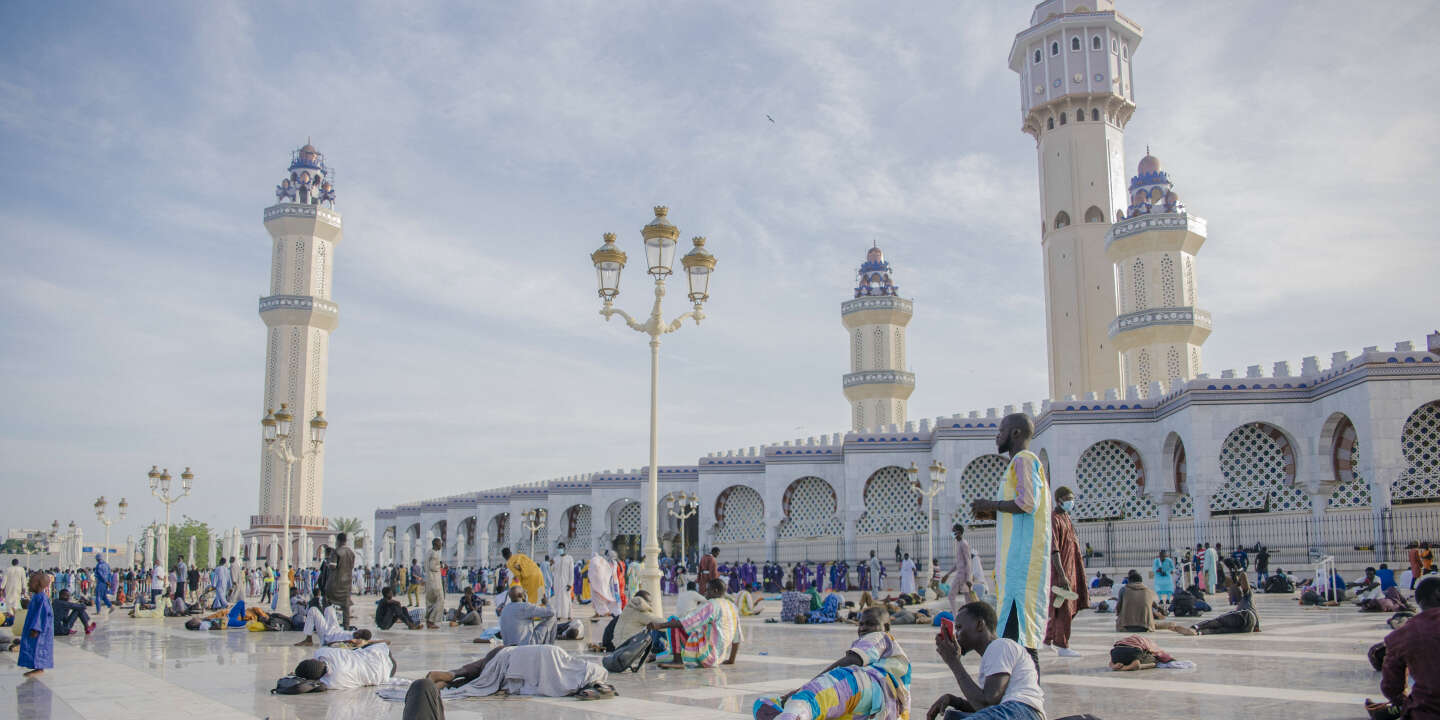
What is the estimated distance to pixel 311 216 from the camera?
3903 cm

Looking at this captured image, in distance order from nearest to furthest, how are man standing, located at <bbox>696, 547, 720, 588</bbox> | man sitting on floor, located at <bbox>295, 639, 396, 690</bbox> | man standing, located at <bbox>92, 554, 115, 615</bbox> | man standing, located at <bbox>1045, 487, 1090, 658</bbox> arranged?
man standing, located at <bbox>1045, 487, 1090, 658</bbox> < man sitting on floor, located at <bbox>295, 639, 396, 690</bbox> < man standing, located at <bbox>696, 547, 720, 588</bbox> < man standing, located at <bbox>92, 554, 115, 615</bbox>

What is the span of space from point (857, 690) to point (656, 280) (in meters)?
6.96

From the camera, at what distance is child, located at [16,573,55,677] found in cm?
820

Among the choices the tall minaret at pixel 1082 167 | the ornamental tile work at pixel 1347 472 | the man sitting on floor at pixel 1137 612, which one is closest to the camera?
the man sitting on floor at pixel 1137 612

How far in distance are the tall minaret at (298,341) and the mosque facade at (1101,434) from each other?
6.74m

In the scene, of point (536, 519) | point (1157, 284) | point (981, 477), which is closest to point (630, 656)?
point (981, 477)

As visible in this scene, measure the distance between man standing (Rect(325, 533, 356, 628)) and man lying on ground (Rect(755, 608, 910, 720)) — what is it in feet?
31.4

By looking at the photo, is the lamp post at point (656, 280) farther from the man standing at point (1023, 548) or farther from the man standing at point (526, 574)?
the man standing at point (1023, 548)

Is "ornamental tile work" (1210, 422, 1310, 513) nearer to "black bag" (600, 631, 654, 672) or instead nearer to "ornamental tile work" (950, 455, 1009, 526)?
"ornamental tile work" (950, 455, 1009, 526)

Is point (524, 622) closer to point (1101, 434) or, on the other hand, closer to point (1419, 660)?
point (1419, 660)

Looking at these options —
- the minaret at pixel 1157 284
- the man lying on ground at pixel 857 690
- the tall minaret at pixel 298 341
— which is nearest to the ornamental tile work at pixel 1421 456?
the minaret at pixel 1157 284

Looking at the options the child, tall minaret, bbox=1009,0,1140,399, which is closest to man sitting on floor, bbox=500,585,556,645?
the child

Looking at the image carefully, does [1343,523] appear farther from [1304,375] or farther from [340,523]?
[340,523]

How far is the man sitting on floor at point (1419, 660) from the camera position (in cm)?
378
